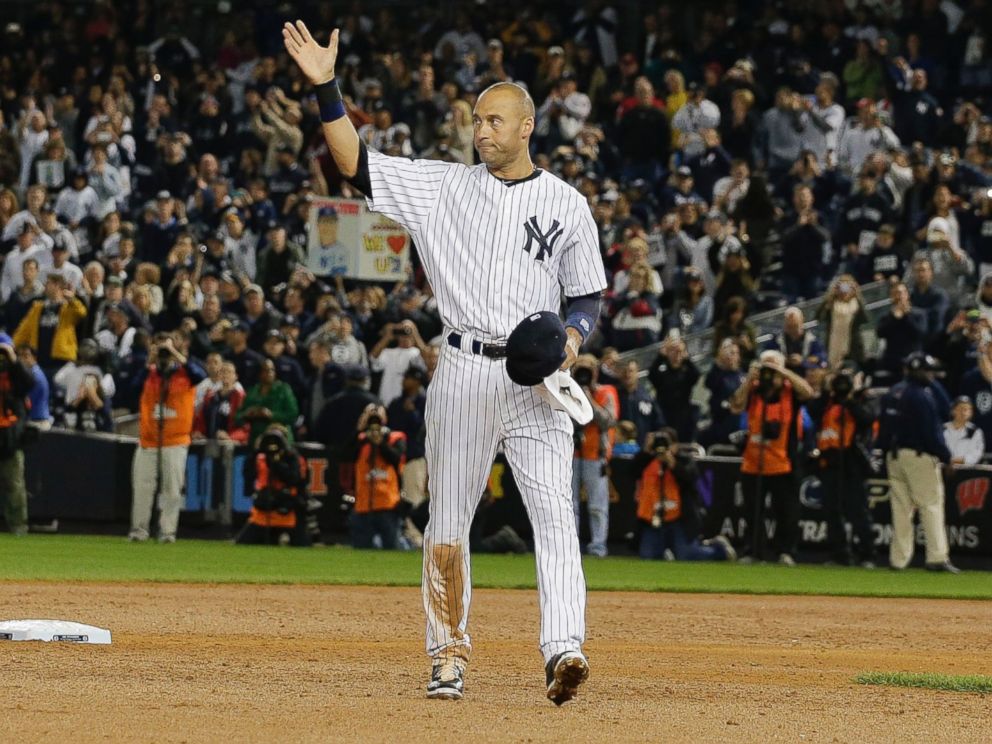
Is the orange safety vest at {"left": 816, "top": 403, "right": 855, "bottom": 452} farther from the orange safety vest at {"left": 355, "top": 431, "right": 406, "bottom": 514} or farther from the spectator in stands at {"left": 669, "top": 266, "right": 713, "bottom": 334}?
the orange safety vest at {"left": 355, "top": 431, "right": 406, "bottom": 514}

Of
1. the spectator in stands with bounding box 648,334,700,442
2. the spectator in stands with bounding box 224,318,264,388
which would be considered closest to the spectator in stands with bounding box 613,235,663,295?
the spectator in stands with bounding box 648,334,700,442

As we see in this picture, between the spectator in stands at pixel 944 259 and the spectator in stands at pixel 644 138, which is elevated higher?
the spectator in stands at pixel 644 138

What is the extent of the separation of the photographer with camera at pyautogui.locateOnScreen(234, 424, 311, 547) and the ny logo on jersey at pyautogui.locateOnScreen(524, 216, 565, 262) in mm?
12400

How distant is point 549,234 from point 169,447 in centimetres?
1289

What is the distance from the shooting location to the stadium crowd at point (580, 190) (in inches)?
805

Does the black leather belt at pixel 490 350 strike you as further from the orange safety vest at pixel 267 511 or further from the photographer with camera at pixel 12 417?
the photographer with camera at pixel 12 417

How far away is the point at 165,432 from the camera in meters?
19.6

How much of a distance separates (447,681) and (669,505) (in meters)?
11.6

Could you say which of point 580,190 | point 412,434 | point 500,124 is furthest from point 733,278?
point 500,124

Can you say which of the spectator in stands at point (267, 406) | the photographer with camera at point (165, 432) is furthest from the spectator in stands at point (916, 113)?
the photographer with camera at point (165, 432)

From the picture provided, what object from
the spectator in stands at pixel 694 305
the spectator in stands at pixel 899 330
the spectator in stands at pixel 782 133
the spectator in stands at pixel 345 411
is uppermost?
the spectator in stands at pixel 782 133

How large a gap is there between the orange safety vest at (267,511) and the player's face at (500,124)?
12.5 m

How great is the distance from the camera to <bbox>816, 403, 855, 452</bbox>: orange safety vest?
18.9m

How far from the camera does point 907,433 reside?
59.7 feet
